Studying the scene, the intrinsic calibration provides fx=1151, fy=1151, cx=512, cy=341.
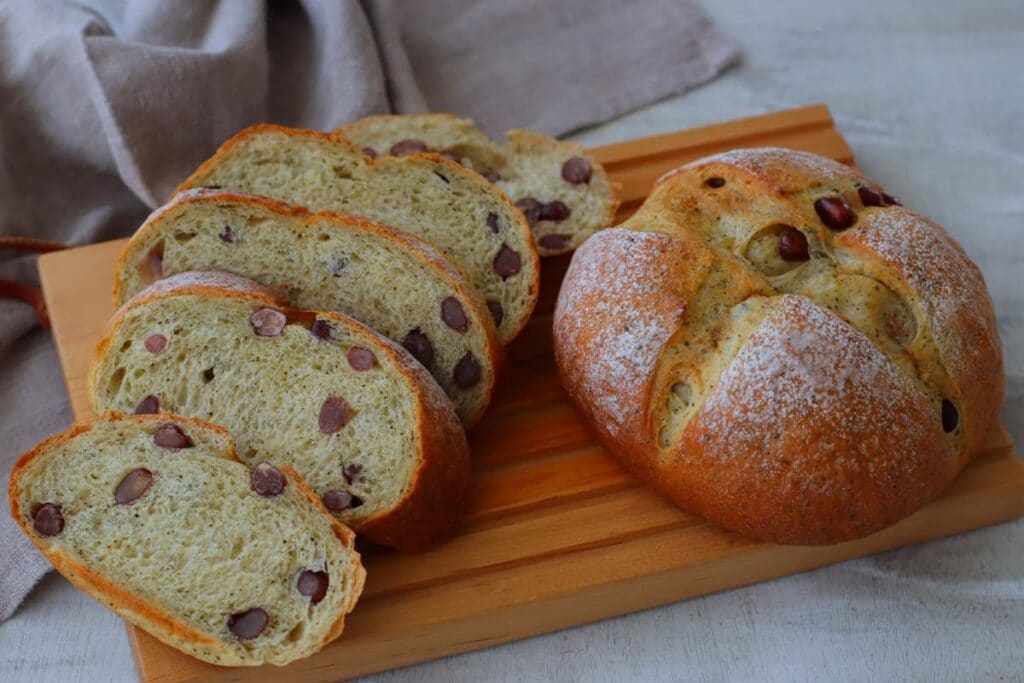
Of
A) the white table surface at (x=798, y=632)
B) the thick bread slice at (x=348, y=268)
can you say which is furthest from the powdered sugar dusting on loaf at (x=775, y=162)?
the white table surface at (x=798, y=632)

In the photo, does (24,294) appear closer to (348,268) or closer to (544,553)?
(348,268)

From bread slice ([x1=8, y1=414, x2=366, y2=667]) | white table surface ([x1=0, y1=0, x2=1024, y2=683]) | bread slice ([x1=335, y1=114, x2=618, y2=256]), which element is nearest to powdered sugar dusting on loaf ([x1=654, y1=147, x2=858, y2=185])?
bread slice ([x1=335, y1=114, x2=618, y2=256])

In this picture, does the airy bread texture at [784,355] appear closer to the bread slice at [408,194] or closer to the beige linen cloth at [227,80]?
the bread slice at [408,194]

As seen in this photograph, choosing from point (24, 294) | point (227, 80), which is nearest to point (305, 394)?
point (24, 294)

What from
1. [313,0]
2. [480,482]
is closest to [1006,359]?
[480,482]

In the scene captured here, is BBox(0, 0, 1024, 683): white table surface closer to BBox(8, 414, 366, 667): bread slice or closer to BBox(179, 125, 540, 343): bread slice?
BBox(8, 414, 366, 667): bread slice

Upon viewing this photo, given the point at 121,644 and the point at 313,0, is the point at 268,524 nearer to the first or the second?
the point at 121,644

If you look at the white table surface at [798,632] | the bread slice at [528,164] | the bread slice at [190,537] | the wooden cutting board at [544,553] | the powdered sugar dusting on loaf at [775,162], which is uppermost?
the powdered sugar dusting on loaf at [775,162]
